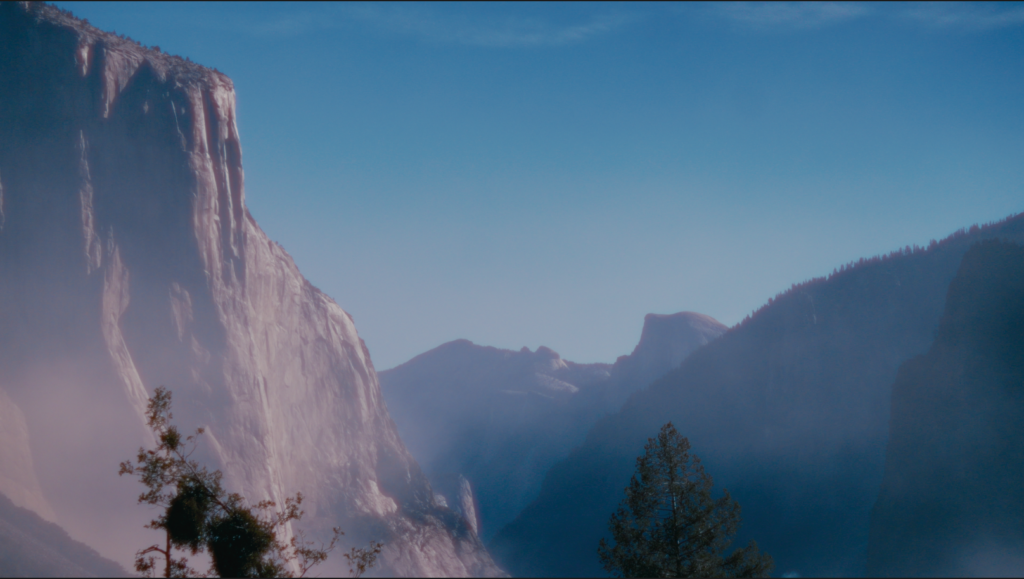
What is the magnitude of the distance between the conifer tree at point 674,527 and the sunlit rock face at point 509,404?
114 meters

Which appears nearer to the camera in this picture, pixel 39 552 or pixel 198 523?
pixel 198 523

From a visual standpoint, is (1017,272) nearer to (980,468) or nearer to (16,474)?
(980,468)

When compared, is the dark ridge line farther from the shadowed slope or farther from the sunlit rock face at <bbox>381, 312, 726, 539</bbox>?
the shadowed slope

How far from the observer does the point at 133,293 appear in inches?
1633

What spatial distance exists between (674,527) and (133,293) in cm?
3737

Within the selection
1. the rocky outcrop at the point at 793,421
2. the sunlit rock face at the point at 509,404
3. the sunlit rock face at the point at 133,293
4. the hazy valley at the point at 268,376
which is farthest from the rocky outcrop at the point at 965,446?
the sunlit rock face at the point at 509,404

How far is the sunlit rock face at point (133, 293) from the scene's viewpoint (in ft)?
120

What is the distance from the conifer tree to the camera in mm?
21828

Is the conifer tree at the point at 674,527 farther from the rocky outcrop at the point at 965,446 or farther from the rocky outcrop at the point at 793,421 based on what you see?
the rocky outcrop at the point at 793,421

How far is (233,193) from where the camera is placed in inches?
1897

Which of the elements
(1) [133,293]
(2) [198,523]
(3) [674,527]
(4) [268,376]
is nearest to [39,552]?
(2) [198,523]

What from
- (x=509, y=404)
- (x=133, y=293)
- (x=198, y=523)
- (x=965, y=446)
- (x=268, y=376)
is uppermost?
(x=509, y=404)

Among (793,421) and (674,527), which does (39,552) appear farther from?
(793,421)

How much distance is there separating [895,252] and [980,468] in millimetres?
53430
